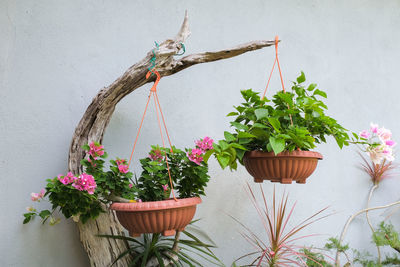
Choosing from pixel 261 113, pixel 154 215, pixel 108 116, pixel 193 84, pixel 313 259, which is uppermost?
pixel 193 84

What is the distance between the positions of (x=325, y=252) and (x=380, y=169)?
0.66 metres

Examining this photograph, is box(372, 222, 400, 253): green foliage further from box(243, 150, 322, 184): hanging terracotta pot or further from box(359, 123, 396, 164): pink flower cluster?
box(243, 150, 322, 184): hanging terracotta pot

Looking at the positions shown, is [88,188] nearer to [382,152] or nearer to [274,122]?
[274,122]

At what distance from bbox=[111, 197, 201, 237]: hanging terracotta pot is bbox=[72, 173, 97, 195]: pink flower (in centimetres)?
11

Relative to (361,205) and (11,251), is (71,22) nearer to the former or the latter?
(11,251)

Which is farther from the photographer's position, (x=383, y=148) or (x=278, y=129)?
(x=383, y=148)

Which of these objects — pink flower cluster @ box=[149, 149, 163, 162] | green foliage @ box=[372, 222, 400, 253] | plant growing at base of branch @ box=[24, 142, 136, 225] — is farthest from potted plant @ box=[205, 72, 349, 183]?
green foliage @ box=[372, 222, 400, 253]

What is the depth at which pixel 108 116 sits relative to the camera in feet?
4.75

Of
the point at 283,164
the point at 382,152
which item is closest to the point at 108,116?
the point at 283,164

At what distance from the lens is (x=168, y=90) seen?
1.77 metres

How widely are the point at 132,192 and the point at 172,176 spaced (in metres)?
0.18

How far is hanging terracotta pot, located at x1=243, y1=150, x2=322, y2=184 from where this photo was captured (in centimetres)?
125

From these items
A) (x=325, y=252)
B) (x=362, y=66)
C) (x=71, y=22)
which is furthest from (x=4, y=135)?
(x=362, y=66)

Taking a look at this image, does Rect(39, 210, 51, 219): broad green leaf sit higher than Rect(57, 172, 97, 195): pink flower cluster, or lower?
lower
